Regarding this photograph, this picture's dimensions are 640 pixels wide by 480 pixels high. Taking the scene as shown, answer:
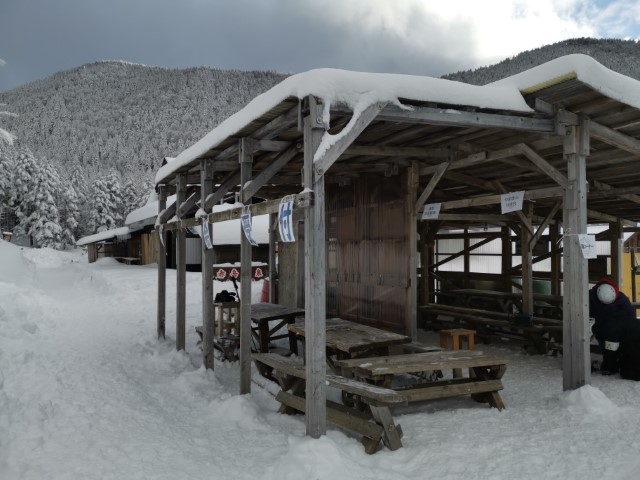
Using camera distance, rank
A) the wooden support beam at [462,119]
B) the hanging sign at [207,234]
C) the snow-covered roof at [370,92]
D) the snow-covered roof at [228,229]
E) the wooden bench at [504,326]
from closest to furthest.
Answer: the snow-covered roof at [370,92] < the wooden support beam at [462,119] < the hanging sign at [207,234] < the wooden bench at [504,326] < the snow-covered roof at [228,229]

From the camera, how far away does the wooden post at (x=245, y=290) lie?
21.0ft

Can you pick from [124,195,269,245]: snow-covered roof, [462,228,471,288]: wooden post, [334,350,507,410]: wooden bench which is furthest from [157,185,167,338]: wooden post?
[124,195,269,245]: snow-covered roof

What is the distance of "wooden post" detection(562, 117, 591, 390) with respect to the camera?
6.18 meters

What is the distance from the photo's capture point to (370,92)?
4.92m

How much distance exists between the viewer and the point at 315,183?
479cm

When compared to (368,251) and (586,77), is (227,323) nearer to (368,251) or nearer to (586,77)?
(368,251)

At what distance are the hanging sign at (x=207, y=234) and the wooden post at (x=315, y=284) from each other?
3187 mm

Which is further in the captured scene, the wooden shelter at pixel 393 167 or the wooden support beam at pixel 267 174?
the wooden support beam at pixel 267 174

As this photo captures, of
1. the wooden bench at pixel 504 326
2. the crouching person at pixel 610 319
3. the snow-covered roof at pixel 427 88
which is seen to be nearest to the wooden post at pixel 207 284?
the snow-covered roof at pixel 427 88

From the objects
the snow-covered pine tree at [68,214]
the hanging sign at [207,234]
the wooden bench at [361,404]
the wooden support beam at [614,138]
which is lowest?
the wooden bench at [361,404]

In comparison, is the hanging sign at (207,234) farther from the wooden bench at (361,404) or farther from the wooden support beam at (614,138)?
the wooden support beam at (614,138)

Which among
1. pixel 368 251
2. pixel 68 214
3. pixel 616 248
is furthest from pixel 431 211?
pixel 68 214

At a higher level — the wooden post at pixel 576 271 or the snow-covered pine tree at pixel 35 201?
the snow-covered pine tree at pixel 35 201

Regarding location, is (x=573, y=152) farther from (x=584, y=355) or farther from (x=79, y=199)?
(x=79, y=199)
